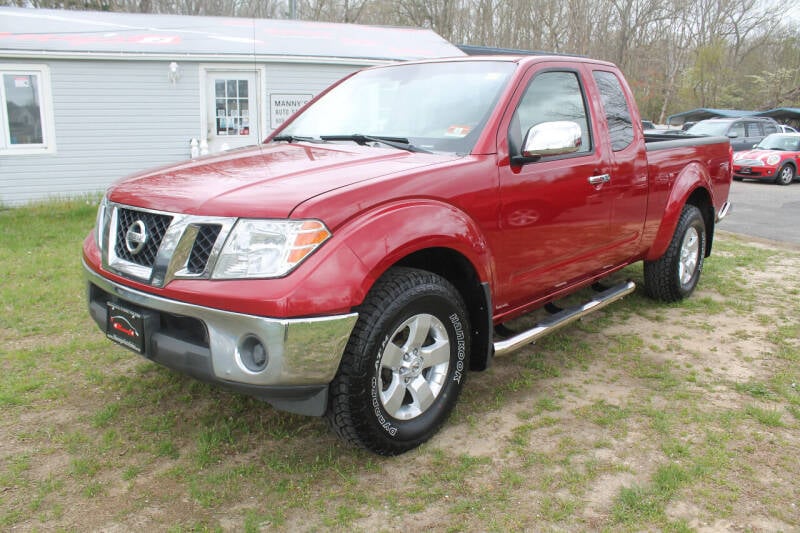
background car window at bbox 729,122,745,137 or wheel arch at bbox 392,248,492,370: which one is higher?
background car window at bbox 729,122,745,137

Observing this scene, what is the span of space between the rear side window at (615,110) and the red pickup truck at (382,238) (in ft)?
0.06

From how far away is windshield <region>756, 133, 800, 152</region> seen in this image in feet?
60.3

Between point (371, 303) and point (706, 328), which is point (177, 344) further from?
point (706, 328)

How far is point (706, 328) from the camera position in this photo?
487 centimetres

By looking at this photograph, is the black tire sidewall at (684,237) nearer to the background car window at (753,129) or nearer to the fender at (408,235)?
the fender at (408,235)

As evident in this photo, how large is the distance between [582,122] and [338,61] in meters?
9.60

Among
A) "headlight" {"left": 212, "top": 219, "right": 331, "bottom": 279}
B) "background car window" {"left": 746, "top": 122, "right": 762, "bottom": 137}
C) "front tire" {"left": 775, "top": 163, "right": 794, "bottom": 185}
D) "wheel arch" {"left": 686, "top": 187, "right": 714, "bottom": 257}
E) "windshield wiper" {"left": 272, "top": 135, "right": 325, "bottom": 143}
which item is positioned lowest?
"front tire" {"left": 775, "top": 163, "right": 794, "bottom": 185}

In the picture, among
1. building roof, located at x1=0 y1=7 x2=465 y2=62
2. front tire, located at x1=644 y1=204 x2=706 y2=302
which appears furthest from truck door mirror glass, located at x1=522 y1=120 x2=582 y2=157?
building roof, located at x1=0 y1=7 x2=465 y2=62

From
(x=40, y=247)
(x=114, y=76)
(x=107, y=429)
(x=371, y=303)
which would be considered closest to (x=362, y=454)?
(x=371, y=303)

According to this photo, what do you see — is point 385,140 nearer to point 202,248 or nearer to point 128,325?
point 202,248

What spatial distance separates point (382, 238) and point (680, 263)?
140 inches

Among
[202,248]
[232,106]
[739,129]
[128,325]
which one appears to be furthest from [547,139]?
[739,129]

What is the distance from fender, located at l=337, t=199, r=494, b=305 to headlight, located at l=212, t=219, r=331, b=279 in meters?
0.15

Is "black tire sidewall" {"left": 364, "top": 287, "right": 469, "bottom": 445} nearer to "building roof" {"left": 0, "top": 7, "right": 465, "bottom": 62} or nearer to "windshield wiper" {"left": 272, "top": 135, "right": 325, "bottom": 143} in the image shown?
"windshield wiper" {"left": 272, "top": 135, "right": 325, "bottom": 143}
